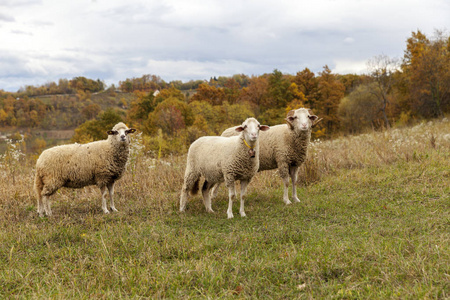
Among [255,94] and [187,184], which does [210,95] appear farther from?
[187,184]

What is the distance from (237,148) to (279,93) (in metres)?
46.8

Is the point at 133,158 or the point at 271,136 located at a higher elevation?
the point at 271,136

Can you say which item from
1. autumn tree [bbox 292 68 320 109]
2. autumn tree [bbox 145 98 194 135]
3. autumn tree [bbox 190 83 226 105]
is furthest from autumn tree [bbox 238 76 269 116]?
autumn tree [bbox 145 98 194 135]

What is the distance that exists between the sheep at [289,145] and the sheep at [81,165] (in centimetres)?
356

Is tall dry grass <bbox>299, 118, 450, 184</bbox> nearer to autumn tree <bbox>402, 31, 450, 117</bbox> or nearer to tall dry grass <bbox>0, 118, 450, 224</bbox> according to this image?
tall dry grass <bbox>0, 118, 450, 224</bbox>

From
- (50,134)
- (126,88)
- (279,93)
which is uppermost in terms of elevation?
(126,88)

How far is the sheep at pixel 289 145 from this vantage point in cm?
807

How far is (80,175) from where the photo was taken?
7.91 m

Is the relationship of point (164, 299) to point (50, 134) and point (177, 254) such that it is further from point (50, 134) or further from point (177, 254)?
point (50, 134)

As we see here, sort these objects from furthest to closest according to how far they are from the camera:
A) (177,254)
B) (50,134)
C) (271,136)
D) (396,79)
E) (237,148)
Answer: (50,134) → (396,79) → (271,136) → (237,148) → (177,254)

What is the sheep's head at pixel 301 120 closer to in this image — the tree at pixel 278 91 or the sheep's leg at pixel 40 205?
the sheep's leg at pixel 40 205

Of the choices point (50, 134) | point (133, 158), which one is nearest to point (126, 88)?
point (50, 134)

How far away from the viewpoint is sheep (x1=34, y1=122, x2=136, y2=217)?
7.76 m

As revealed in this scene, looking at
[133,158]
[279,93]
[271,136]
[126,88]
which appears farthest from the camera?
[126,88]
